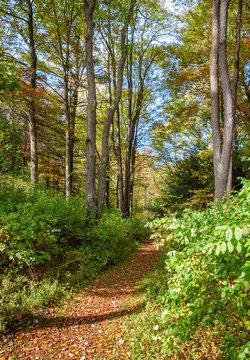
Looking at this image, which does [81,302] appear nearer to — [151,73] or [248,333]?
[248,333]

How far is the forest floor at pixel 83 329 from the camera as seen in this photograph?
2.87 m

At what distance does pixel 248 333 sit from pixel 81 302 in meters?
3.17

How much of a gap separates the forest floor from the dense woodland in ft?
0.82

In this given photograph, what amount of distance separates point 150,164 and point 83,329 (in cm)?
1290

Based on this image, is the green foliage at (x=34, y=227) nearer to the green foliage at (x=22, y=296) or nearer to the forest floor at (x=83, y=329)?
the green foliage at (x=22, y=296)

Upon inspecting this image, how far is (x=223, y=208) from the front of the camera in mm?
2521

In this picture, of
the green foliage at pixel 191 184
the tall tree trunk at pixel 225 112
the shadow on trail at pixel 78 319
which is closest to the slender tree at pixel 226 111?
the tall tree trunk at pixel 225 112

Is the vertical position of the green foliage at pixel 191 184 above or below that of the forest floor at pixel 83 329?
above

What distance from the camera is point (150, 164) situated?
15.4 metres

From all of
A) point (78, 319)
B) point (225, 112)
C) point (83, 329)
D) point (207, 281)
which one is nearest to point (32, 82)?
point (225, 112)

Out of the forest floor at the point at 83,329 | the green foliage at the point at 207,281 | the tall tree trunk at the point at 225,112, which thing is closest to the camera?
the green foliage at the point at 207,281

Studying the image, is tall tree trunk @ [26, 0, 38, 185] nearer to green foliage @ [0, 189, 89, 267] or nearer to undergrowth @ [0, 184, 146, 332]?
undergrowth @ [0, 184, 146, 332]

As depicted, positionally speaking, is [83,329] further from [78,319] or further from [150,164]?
[150,164]

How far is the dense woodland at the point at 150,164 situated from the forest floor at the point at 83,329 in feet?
0.82
